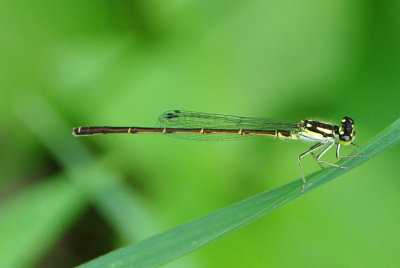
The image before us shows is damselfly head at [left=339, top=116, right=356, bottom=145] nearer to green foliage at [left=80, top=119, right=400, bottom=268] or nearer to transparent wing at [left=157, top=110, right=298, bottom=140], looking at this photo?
transparent wing at [left=157, top=110, right=298, bottom=140]

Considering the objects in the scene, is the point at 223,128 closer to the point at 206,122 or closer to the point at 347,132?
the point at 206,122

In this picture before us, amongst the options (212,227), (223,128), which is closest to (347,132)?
(223,128)

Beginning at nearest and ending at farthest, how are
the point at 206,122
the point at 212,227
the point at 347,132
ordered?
the point at 212,227
the point at 347,132
the point at 206,122

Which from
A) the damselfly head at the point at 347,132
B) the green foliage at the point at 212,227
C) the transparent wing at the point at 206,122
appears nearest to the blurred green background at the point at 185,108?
the transparent wing at the point at 206,122

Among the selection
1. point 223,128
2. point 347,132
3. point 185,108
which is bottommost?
point 347,132

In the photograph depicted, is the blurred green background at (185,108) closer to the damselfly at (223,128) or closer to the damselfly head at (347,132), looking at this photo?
the damselfly at (223,128)

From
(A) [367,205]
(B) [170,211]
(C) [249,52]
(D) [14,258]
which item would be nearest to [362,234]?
(A) [367,205]

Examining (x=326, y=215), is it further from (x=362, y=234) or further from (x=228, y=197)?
(x=228, y=197)
